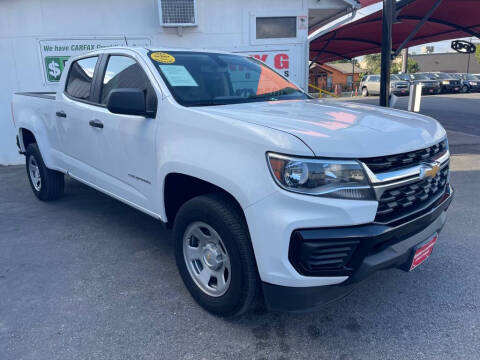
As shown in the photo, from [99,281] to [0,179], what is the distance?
4.62 m

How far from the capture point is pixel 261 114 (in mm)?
2496

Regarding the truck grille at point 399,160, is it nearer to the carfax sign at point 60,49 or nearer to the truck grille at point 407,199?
the truck grille at point 407,199

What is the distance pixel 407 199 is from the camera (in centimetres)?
222

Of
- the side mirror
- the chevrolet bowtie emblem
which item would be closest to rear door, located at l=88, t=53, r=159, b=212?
the side mirror

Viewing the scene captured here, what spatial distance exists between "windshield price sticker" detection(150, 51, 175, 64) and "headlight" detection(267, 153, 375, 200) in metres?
1.69

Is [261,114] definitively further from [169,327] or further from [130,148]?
[169,327]

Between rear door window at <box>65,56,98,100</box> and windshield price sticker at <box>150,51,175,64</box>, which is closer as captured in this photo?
windshield price sticker at <box>150,51,175,64</box>

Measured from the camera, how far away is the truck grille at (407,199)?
208cm

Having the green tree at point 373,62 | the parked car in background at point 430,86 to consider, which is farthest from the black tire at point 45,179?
the green tree at point 373,62

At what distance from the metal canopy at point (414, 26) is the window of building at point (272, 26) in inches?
90.9

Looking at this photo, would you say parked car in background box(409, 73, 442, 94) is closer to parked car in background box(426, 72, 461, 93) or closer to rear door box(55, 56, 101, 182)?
parked car in background box(426, 72, 461, 93)

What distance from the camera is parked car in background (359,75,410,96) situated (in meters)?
27.2

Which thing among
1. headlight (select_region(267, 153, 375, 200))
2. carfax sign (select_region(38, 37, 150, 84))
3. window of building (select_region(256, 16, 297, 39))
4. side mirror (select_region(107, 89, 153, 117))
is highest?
window of building (select_region(256, 16, 297, 39))

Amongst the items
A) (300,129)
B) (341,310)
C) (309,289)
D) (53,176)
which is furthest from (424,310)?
(53,176)
